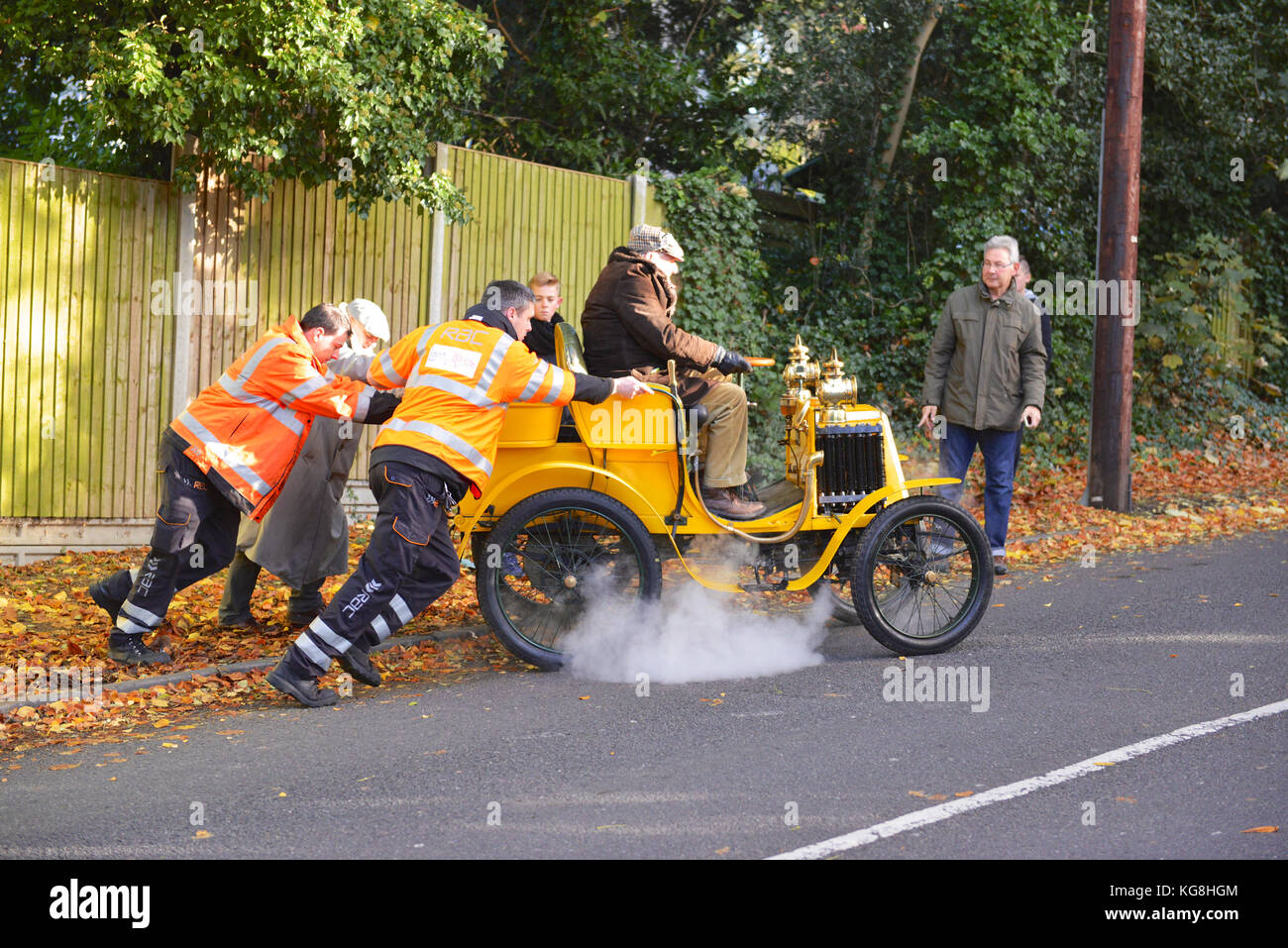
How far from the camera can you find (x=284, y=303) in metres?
10.0

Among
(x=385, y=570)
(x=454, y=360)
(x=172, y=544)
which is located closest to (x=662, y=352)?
(x=454, y=360)

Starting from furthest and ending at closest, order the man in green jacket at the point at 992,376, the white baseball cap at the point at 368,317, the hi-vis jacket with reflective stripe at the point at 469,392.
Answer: the man in green jacket at the point at 992,376 → the white baseball cap at the point at 368,317 → the hi-vis jacket with reflective stripe at the point at 469,392

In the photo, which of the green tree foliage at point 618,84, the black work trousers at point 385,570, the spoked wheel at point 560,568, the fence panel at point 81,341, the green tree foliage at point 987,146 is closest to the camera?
the black work trousers at point 385,570

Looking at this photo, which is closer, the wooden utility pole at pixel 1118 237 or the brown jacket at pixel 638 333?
the brown jacket at pixel 638 333

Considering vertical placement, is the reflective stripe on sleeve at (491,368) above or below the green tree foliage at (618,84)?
below

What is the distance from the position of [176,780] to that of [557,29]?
10.7m

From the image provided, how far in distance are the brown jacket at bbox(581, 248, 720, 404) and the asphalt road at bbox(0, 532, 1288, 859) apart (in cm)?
161

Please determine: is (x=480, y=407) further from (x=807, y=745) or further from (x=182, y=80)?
(x=182, y=80)

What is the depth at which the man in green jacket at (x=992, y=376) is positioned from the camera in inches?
350

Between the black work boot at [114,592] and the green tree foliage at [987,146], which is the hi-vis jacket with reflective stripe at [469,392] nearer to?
the black work boot at [114,592]

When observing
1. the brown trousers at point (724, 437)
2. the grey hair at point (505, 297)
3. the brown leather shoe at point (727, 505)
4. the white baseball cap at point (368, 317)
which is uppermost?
the grey hair at point (505, 297)

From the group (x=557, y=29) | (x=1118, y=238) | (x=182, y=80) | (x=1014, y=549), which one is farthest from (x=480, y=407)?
(x=557, y=29)

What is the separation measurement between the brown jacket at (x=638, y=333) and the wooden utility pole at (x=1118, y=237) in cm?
559

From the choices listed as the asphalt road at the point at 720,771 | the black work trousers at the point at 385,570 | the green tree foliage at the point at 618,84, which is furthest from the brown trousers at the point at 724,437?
the green tree foliage at the point at 618,84
